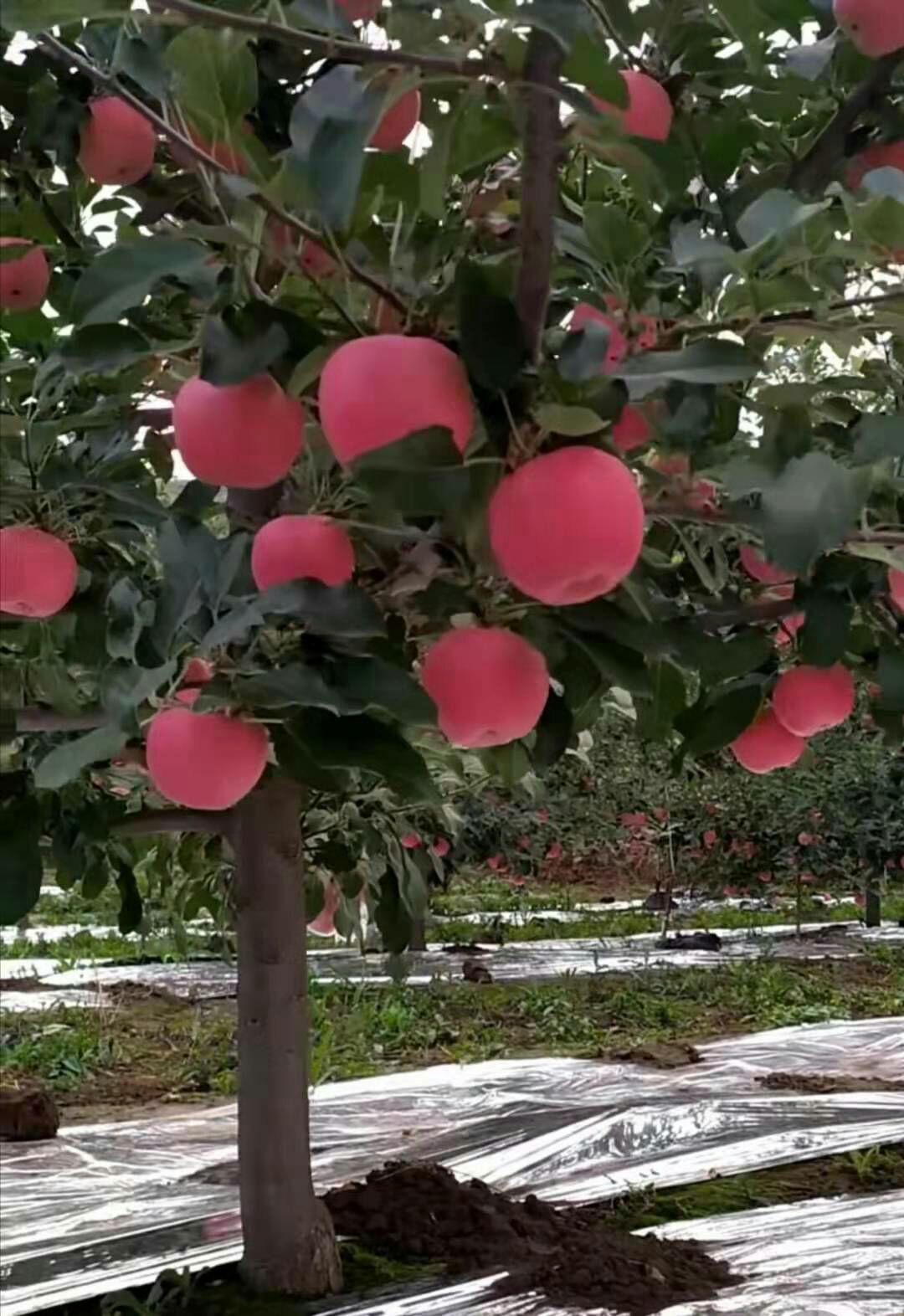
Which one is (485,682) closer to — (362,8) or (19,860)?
(362,8)

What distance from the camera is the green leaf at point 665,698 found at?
1269 millimetres

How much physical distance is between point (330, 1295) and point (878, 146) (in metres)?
1.84

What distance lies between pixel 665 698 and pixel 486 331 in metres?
0.64

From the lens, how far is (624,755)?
307 inches

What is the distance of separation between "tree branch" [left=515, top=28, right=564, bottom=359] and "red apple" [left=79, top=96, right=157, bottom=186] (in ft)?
1.72

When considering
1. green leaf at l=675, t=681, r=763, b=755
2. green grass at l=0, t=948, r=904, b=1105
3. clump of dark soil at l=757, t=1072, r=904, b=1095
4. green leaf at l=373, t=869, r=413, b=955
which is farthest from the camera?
Answer: green grass at l=0, t=948, r=904, b=1105

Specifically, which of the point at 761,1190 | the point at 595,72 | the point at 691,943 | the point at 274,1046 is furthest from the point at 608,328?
the point at 691,943

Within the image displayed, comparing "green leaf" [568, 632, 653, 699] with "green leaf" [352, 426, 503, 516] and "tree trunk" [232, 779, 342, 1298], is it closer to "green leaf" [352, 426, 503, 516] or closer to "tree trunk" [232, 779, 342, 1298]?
"green leaf" [352, 426, 503, 516]

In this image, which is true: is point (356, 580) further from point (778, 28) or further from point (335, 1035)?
point (335, 1035)

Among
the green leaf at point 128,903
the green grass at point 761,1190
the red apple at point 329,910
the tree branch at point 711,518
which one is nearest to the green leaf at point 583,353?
the tree branch at point 711,518

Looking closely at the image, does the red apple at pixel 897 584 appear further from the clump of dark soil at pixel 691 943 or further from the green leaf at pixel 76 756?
the clump of dark soil at pixel 691 943

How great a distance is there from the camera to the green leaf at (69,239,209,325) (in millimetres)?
779

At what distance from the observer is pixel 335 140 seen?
2.26ft

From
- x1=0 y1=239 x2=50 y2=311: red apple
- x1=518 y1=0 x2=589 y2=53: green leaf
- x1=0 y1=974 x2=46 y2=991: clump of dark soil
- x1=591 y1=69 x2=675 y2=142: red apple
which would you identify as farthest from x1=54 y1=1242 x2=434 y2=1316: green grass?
x1=0 y1=974 x2=46 y2=991: clump of dark soil
